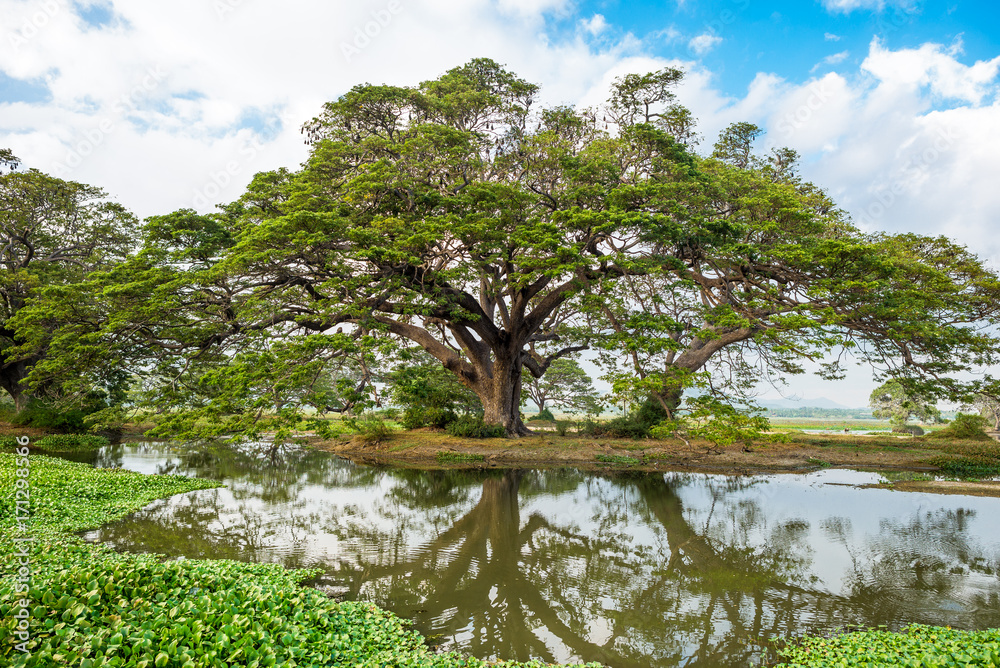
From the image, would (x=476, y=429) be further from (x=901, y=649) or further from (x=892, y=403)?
(x=892, y=403)

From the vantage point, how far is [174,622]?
9.64 ft

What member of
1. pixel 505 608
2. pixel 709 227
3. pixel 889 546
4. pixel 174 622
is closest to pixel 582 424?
pixel 709 227

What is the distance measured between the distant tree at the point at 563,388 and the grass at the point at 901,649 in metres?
20.7

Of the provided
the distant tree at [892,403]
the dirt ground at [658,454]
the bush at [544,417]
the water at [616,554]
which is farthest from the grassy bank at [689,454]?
the distant tree at [892,403]

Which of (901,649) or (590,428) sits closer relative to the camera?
(901,649)

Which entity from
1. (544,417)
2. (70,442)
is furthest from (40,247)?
(544,417)

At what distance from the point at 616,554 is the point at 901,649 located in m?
3.03

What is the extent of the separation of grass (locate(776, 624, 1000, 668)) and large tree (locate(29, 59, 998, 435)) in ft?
20.4

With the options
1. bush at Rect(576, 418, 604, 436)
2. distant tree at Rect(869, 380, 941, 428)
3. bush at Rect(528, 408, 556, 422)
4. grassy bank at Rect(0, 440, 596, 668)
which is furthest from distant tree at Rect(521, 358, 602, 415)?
grassy bank at Rect(0, 440, 596, 668)

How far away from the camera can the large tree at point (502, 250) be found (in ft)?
36.8

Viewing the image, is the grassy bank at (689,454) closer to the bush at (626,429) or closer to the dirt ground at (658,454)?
the dirt ground at (658,454)

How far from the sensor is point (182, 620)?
294cm

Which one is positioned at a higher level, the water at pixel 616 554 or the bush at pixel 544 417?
the bush at pixel 544 417

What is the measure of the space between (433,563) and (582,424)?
1287 centimetres
